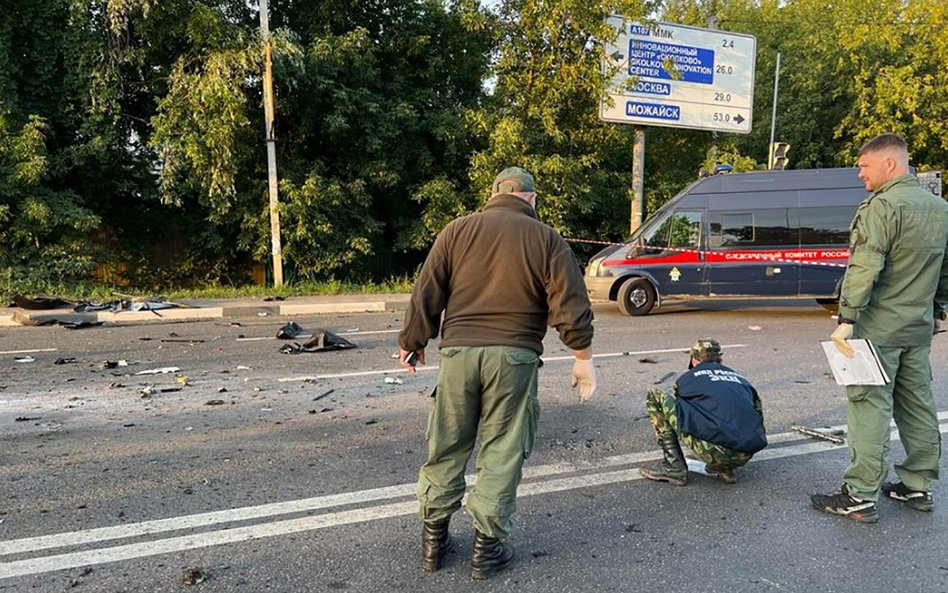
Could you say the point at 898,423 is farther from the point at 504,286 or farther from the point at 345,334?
the point at 345,334

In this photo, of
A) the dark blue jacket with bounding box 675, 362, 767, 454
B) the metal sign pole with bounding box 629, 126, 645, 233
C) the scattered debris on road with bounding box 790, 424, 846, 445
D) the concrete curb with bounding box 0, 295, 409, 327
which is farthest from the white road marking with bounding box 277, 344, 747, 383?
the metal sign pole with bounding box 629, 126, 645, 233

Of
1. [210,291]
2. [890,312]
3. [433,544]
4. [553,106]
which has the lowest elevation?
[433,544]

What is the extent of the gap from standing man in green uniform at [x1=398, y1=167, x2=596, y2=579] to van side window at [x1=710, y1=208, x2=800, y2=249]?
9264 millimetres

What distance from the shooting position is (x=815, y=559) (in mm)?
2955

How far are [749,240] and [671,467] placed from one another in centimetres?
845

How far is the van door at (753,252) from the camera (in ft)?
36.3

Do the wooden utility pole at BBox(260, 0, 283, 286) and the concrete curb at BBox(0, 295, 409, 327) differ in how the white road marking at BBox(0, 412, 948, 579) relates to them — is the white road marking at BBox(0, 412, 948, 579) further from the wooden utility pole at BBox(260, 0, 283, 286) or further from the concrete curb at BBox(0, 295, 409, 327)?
the wooden utility pole at BBox(260, 0, 283, 286)

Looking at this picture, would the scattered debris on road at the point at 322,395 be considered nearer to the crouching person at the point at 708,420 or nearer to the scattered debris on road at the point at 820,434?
the crouching person at the point at 708,420

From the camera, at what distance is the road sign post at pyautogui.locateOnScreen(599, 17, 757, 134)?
49.3 ft

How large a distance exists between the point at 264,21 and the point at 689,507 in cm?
1276

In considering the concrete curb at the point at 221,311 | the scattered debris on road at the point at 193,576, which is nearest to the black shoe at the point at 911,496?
the scattered debris on road at the point at 193,576

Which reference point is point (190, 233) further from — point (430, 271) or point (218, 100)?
point (430, 271)

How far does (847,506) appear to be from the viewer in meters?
3.34

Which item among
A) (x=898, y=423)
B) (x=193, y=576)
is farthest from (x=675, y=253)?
(x=193, y=576)
